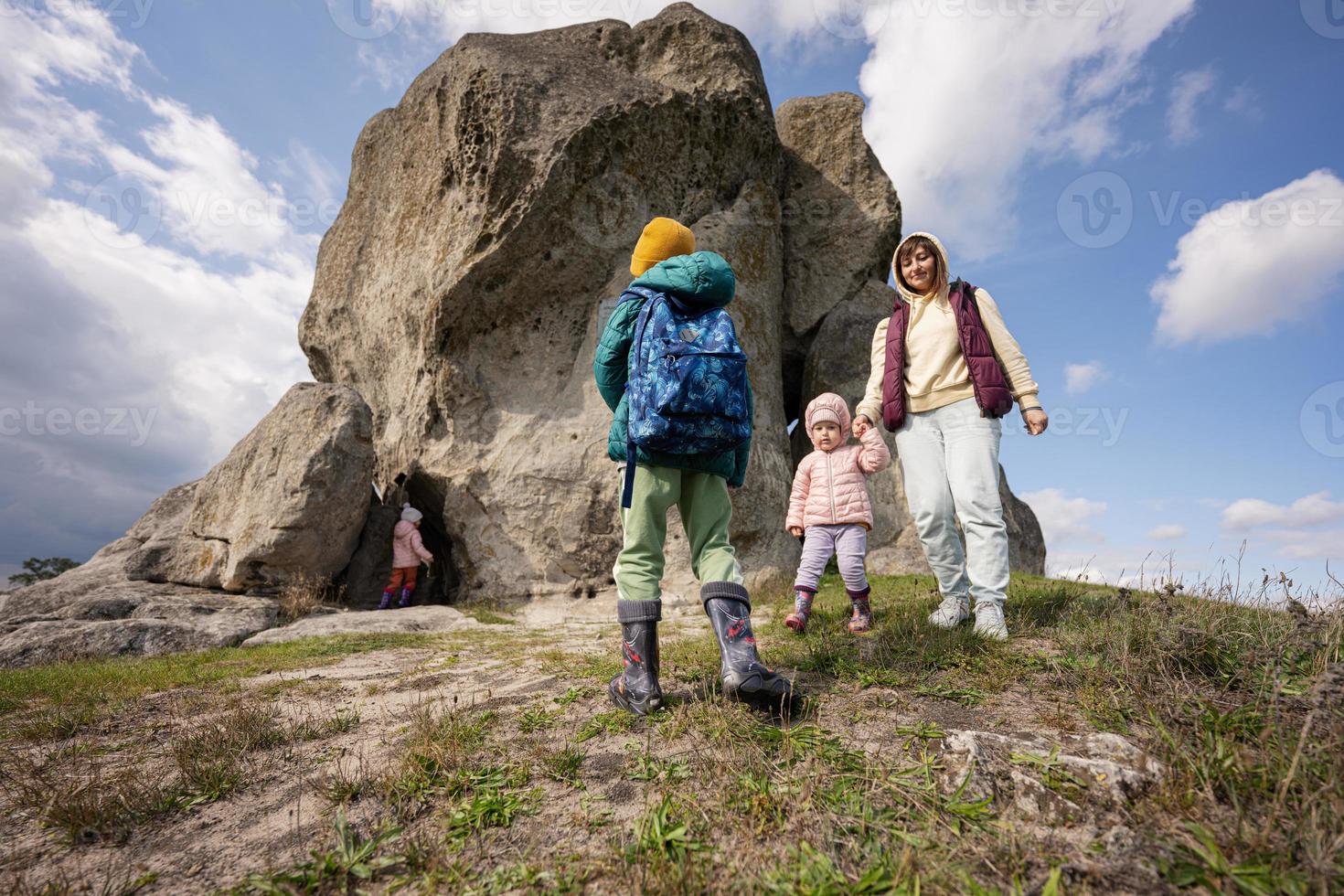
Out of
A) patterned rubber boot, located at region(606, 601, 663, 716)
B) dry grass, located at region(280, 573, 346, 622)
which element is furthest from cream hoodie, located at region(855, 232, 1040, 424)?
dry grass, located at region(280, 573, 346, 622)

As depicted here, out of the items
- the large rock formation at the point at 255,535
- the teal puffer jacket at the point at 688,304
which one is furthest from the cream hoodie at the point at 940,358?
the large rock formation at the point at 255,535

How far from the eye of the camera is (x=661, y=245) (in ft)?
11.8

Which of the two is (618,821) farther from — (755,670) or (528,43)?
(528,43)

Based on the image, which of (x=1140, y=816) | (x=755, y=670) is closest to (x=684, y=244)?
(x=755, y=670)

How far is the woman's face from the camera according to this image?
4.70 m

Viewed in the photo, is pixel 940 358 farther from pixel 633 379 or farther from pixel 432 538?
pixel 432 538

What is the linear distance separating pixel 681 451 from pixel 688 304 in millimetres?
795

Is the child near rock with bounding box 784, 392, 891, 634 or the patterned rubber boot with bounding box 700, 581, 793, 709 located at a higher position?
the child near rock with bounding box 784, 392, 891, 634

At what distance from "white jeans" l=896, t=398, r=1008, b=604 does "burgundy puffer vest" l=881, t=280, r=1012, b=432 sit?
0.34 ft

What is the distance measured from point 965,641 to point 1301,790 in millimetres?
1945

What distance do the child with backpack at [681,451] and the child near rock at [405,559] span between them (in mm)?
8266

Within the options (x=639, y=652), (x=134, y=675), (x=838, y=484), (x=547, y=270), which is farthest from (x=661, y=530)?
(x=547, y=270)

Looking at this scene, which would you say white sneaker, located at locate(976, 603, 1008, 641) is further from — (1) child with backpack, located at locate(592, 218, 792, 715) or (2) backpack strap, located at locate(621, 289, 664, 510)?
(2) backpack strap, located at locate(621, 289, 664, 510)

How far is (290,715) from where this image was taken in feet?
11.3
